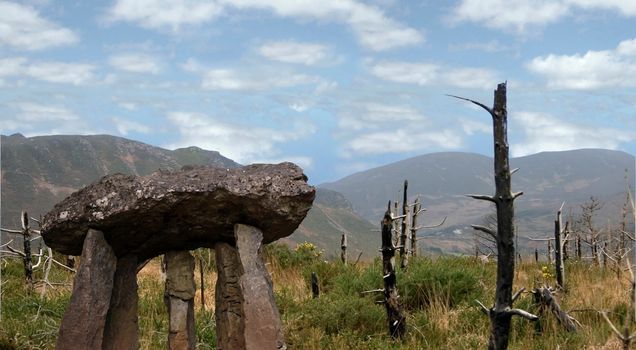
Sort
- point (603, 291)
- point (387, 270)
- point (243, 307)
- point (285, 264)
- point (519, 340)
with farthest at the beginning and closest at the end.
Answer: point (285, 264), point (603, 291), point (387, 270), point (519, 340), point (243, 307)

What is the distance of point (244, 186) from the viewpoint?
8453 millimetres

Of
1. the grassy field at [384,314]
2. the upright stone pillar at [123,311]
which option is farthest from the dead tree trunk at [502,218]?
the upright stone pillar at [123,311]

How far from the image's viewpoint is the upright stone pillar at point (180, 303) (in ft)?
30.2

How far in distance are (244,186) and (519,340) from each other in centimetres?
473

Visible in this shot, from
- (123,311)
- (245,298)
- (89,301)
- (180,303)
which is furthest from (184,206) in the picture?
(123,311)

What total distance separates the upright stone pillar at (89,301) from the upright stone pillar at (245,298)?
142 centimetres

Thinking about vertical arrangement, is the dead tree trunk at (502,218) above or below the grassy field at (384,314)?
above

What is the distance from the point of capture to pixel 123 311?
30.9ft

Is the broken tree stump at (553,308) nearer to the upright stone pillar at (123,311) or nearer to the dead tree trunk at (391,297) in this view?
the dead tree trunk at (391,297)

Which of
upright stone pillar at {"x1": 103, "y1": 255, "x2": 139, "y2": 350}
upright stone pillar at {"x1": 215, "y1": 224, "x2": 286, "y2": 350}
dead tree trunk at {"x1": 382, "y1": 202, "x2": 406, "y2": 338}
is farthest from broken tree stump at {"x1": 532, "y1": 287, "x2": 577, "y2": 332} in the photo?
upright stone pillar at {"x1": 103, "y1": 255, "x2": 139, "y2": 350}

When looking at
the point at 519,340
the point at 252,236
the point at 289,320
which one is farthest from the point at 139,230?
the point at 519,340

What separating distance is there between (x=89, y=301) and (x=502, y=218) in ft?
16.1

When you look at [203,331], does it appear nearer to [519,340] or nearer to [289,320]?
[289,320]

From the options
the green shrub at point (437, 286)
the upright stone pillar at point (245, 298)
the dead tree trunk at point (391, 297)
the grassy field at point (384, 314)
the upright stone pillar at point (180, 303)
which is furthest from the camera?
the green shrub at point (437, 286)
